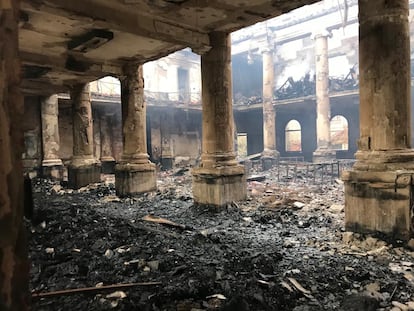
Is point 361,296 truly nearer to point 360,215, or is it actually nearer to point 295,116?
point 360,215

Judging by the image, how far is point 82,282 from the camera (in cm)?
304

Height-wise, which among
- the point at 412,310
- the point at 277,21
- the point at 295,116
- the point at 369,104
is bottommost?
the point at 412,310

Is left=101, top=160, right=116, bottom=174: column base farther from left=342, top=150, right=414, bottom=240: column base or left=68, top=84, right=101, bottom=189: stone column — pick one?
left=342, top=150, right=414, bottom=240: column base

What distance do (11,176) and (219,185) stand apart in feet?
16.1

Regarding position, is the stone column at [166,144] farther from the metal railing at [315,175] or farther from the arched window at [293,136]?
the arched window at [293,136]

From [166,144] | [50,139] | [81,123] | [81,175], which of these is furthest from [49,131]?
[166,144]

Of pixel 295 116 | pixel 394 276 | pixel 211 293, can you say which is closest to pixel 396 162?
pixel 394 276

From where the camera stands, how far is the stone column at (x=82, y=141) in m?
10.4

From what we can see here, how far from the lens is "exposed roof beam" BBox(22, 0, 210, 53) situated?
4.79 metres

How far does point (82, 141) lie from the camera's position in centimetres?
1052

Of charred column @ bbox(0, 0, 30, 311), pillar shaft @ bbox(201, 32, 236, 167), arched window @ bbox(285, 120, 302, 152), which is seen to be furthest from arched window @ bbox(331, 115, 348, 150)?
charred column @ bbox(0, 0, 30, 311)

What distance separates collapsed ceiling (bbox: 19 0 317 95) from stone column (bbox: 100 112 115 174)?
27.2ft

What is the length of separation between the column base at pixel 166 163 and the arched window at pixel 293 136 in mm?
9131

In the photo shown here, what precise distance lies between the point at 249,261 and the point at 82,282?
1.69 metres
